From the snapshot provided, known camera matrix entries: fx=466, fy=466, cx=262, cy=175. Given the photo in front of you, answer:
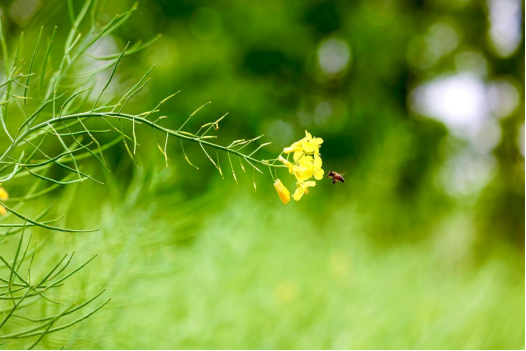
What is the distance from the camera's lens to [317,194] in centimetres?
225

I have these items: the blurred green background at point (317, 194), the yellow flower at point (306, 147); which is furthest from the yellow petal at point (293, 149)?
the blurred green background at point (317, 194)

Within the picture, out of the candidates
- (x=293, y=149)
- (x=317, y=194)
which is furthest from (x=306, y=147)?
(x=317, y=194)

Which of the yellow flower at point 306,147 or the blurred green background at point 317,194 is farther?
the blurred green background at point 317,194

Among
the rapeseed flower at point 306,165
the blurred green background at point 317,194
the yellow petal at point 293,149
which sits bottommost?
the rapeseed flower at point 306,165

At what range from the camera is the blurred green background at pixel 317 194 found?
2.32 ft

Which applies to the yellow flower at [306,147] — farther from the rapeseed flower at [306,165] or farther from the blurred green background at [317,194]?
the blurred green background at [317,194]

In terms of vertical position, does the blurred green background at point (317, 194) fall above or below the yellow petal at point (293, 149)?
above

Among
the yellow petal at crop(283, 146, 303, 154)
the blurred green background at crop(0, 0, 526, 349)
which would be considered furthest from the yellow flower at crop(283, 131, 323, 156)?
the blurred green background at crop(0, 0, 526, 349)

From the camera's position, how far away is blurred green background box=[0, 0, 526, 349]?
71cm

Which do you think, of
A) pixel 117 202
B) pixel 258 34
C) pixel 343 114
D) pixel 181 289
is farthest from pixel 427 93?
pixel 117 202

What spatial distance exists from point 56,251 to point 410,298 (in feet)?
3.22

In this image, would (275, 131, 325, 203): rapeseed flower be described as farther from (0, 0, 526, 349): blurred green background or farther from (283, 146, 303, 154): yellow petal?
(0, 0, 526, 349): blurred green background

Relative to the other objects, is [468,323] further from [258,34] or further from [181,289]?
[258,34]

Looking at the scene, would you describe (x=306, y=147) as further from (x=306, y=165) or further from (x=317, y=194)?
(x=317, y=194)
